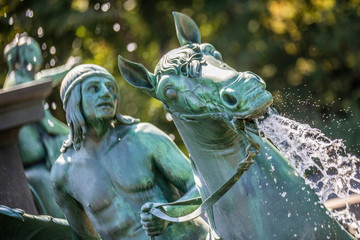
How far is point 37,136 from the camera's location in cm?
534

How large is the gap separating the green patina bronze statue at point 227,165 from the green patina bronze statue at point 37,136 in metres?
2.23

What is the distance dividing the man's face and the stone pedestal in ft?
4.09

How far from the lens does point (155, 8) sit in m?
12.1

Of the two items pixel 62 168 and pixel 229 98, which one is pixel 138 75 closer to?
pixel 229 98

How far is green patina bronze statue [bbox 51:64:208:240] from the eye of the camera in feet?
10.3

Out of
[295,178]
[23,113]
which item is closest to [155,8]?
[23,113]

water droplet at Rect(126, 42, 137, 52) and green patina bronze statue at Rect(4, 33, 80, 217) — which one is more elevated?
green patina bronze statue at Rect(4, 33, 80, 217)

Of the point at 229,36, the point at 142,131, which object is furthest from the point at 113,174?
the point at 229,36

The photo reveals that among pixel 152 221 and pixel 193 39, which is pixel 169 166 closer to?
pixel 152 221

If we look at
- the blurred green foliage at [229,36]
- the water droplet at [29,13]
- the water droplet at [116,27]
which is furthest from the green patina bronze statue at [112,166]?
the water droplet at [116,27]

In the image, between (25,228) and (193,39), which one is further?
(25,228)

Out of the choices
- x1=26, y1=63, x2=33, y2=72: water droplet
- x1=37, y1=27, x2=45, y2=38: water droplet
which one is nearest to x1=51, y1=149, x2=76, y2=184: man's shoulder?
x1=26, y1=63, x2=33, y2=72: water droplet

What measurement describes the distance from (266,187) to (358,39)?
889cm

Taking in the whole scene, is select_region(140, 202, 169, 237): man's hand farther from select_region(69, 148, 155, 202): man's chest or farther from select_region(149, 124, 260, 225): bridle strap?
select_region(69, 148, 155, 202): man's chest
